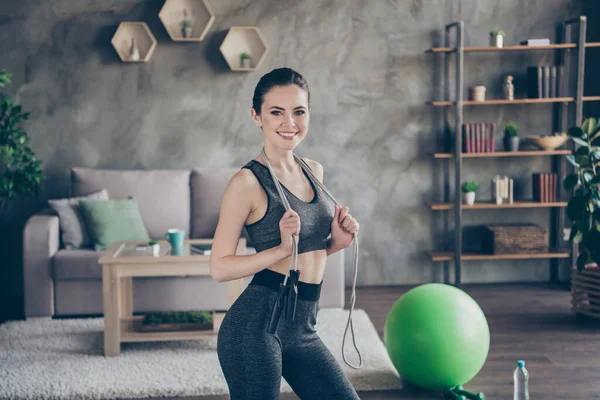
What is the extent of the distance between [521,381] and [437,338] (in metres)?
0.61

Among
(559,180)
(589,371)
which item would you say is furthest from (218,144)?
(589,371)

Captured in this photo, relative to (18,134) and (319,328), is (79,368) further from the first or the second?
(18,134)

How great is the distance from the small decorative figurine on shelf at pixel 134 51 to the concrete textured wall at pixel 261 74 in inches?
4.0

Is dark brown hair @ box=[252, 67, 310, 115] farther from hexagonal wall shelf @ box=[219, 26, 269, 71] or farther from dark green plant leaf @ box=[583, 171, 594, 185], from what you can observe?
hexagonal wall shelf @ box=[219, 26, 269, 71]

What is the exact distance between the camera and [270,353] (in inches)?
70.5

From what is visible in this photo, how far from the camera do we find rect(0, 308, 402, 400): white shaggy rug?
3414mm

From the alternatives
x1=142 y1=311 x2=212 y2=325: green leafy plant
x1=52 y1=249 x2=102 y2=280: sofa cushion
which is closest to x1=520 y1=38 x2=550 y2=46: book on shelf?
x1=142 y1=311 x2=212 y2=325: green leafy plant

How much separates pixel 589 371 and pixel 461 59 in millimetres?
2411

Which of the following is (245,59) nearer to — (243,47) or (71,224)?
(243,47)

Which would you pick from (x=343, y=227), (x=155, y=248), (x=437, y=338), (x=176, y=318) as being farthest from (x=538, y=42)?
(x=343, y=227)

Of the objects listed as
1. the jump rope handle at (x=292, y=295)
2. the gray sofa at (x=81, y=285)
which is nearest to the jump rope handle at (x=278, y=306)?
the jump rope handle at (x=292, y=295)

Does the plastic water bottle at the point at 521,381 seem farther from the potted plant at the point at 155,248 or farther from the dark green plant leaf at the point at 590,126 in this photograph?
the dark green plant leaf at the point at 590,126

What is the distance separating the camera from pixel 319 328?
14.2 ft

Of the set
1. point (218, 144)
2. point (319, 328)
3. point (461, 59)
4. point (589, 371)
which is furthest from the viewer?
point (218, 144)
